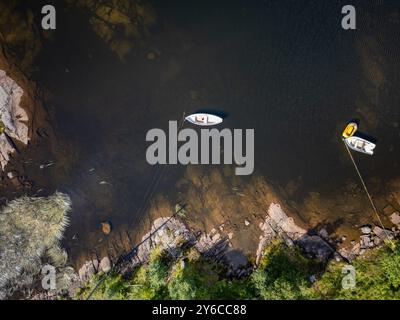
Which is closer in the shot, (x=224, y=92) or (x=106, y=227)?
(x=224, y=92)

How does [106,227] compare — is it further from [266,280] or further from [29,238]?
[266,280]

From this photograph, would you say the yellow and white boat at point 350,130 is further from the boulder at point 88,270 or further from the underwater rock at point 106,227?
the boulder at point 88,270

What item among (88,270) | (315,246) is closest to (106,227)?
(88,270)

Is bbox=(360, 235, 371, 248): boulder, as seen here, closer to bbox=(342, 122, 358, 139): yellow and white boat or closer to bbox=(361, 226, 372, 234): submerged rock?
bbox=(361, 226, 372, 234): submerged rock

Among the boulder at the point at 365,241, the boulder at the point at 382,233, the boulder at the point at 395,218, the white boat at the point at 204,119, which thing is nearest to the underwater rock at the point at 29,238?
the white boat at the point at 204,119

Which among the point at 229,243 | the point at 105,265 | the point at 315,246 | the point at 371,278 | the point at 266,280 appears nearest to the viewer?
the point at 266,280
